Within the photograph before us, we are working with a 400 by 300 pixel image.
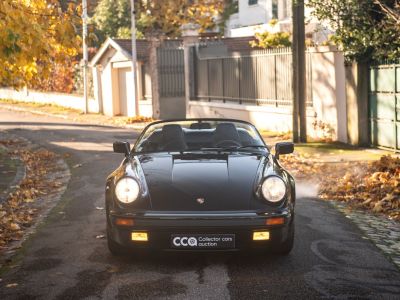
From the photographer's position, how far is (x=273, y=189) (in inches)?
254

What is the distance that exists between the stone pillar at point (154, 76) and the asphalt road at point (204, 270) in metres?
21.9

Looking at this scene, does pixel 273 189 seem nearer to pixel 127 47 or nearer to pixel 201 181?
pixel 201 181

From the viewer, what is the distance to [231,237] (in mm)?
6141

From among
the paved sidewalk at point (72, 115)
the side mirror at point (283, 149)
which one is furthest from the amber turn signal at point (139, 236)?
the paved sidewalk at point (72, 115)

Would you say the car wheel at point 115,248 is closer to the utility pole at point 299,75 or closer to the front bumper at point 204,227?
the front bumper at point 204,227

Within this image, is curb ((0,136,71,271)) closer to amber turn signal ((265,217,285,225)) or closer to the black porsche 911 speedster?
the black porsche 911 speedster

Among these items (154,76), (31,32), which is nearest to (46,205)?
(31,32)

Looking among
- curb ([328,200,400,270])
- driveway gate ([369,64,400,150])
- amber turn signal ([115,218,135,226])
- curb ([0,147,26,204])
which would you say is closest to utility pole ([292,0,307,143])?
driveway gate ([369,64,400,150])

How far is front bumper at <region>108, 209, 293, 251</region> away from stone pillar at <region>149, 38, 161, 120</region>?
24515mm

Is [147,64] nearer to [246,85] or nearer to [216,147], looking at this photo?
[246,85]

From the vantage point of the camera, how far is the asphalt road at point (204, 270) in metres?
5.62

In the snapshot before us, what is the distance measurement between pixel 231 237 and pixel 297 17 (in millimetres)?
11708

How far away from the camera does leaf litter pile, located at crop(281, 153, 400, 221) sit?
386 inches

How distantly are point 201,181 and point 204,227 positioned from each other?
576 millimetres
